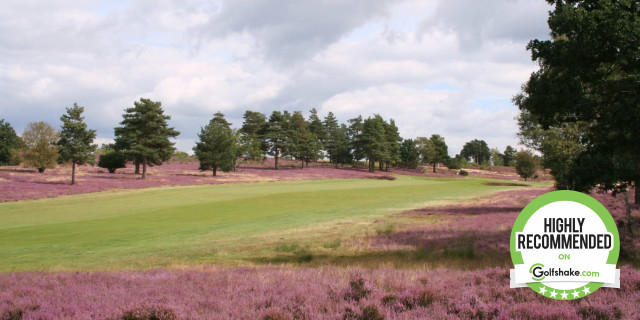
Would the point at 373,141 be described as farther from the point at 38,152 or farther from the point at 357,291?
the point at 357,291

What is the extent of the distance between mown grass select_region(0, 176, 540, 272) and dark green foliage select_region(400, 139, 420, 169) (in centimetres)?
10842

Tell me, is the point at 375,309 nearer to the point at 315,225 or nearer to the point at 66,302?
the point at 66,302

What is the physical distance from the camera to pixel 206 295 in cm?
764

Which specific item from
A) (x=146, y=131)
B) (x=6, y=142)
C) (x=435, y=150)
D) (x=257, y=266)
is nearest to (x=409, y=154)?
(x=435, y=150)

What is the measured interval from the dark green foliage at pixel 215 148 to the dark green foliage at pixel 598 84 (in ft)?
251

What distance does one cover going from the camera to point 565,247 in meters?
7.21

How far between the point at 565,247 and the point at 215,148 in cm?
8433

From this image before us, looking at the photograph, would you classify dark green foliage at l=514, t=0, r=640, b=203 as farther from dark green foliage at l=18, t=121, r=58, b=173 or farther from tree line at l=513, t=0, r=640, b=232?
dark green foliage at l=18, t=121, r=58, b=173

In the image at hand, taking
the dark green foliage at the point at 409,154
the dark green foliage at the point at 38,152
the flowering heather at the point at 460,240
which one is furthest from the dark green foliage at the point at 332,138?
the flowering heather at the point at 460,240

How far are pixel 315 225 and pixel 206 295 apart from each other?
21.0 m

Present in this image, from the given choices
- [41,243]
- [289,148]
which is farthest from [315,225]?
[289,148]

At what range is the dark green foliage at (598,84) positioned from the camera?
11688 millimetres

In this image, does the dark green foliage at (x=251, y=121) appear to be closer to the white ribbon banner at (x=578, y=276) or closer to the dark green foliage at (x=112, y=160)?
the dark green foliage at (x=112, y=160)

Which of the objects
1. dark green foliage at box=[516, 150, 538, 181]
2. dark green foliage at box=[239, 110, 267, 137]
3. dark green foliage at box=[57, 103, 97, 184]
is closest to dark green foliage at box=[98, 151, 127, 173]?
dark green foliage at box=[57, 103, 97, 184]
